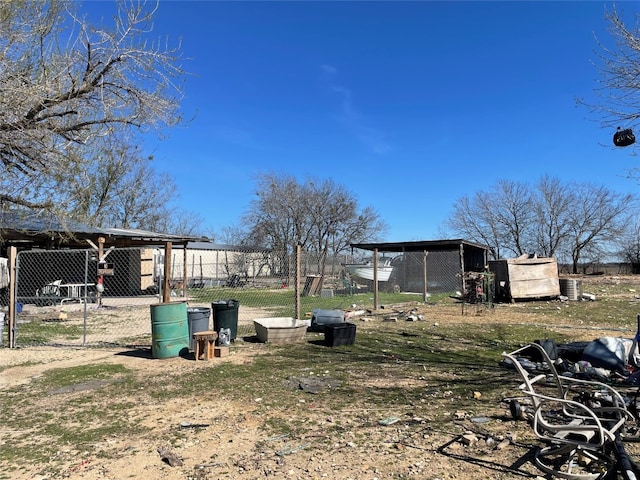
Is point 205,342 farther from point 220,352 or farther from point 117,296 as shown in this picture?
point 117,296

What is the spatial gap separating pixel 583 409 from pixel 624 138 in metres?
4.60

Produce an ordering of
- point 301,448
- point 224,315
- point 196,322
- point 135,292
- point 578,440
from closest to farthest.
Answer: point 578,440
point 301,448
point 196,322
point 224,315
point 135,292

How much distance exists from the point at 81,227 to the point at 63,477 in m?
15.3

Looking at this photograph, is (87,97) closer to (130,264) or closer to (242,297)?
(242,297)

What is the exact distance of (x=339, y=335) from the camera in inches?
341

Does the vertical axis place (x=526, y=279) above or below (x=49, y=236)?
below

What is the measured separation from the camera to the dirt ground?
3461 millimetres

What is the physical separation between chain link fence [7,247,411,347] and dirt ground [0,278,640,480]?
447 centimetres

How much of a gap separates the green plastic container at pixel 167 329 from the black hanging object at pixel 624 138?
736 centimetres

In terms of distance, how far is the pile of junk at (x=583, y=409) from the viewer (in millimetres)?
2994

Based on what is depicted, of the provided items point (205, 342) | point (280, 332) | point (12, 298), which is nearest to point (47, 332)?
point (12, 298)

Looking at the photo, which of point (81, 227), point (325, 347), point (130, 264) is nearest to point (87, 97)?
point (325, 347)

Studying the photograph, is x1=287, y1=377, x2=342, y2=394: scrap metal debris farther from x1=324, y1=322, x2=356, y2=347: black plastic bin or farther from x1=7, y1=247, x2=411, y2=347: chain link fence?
x1=7, y1=247, x2=411, y2=347: chain link fence

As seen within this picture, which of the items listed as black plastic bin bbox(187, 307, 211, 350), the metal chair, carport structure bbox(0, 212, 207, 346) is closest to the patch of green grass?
carport structure bbox(0, 212, 207, 346)
